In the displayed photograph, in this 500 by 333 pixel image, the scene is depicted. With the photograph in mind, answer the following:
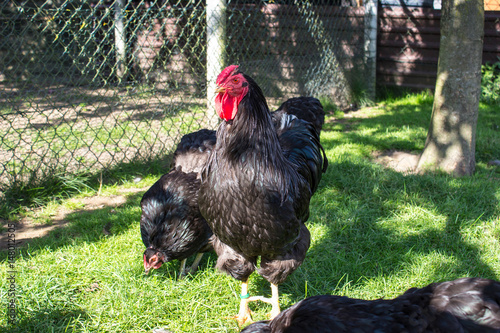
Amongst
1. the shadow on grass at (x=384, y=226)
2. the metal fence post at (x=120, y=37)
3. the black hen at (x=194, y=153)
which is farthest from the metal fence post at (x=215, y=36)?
the shadow on grass at (x=384, y=226)

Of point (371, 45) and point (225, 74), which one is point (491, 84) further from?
point (225, 74)

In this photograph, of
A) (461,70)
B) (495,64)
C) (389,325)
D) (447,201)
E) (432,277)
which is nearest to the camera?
(389,325)

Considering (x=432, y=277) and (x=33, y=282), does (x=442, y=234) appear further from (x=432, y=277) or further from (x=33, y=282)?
(x=33, y=282)

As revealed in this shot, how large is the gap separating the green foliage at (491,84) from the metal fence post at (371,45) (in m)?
2.04

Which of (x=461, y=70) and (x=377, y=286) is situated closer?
(x=377, y=286)

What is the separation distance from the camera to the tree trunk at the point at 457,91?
4.22m

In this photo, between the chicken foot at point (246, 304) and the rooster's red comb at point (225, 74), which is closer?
the rooster's red comb at point (225, 74)

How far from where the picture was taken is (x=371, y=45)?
8367 mm

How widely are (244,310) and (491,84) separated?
294 inches

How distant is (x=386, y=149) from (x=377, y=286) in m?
2.99

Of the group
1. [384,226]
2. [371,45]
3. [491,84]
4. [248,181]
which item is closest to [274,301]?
[248,181]

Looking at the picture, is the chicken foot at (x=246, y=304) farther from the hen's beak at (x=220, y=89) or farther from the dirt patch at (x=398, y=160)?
the dirt patch at (x=398, y=160)

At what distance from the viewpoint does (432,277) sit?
2959mm

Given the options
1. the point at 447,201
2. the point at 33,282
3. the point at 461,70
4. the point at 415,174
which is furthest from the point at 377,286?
the point at 461,70
